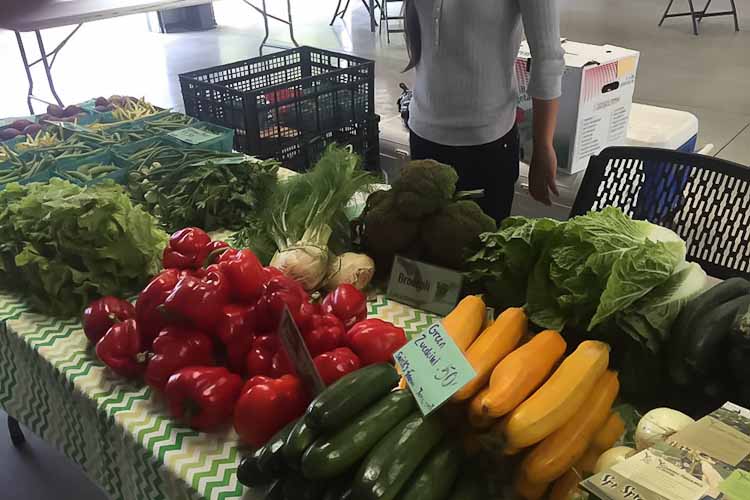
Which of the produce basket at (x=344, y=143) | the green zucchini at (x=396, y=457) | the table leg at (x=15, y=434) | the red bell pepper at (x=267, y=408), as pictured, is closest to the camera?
the green zucchini at (x=396, y=457)

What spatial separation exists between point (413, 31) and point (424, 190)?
0.75m

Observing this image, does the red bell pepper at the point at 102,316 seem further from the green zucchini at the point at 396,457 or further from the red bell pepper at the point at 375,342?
the green zucchini at the point at 396,457

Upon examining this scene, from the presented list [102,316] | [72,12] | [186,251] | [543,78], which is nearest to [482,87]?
[543,78]

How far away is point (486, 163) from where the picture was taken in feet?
6.46

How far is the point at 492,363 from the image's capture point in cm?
98

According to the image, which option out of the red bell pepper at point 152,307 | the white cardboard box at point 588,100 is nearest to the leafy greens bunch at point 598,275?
the red bell pepper at point 152,307

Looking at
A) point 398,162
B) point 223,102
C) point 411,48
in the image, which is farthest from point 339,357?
point 398,162

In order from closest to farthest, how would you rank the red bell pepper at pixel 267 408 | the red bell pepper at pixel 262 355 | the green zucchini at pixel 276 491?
the green zucchini at pixel 276 491, the red bell pepper at pixel 267 408, the red bell pepper at pixel 262 355

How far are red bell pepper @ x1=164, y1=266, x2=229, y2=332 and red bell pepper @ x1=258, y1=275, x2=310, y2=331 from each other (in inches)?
3.1

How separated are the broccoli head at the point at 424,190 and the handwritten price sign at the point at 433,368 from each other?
1.38ft

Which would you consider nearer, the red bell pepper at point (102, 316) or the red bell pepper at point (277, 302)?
the red bell pepper at point (277, 302)

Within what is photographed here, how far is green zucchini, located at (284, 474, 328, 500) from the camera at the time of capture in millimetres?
875

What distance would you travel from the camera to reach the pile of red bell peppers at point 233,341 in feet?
3.47

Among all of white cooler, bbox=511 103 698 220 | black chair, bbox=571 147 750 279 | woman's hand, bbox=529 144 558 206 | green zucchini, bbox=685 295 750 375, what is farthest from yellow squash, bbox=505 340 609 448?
white cooler, bbox=511 103 698 220
